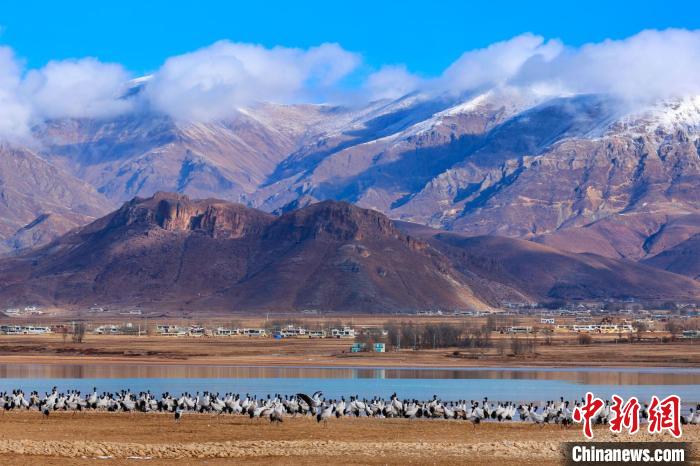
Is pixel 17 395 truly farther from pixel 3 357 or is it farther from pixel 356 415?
pixel 3 357

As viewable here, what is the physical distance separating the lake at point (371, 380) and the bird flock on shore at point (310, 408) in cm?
1623

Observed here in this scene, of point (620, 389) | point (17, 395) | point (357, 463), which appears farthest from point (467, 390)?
point (357, 463)

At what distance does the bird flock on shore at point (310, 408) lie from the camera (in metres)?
66.8

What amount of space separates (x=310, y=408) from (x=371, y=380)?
41.9 metres

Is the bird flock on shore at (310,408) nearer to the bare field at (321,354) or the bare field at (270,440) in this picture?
the bare field at (270,440)

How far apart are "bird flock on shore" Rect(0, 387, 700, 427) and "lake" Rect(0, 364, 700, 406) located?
53.3 feet

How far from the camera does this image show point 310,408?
69.8m

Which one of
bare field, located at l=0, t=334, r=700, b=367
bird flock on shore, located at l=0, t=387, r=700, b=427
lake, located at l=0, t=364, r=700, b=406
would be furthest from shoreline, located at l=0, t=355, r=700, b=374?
bird flock on shore, located at l=0, t=387, r=700, b=427

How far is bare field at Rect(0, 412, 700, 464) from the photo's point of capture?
165 feet

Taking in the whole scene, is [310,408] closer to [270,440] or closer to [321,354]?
[270,440]

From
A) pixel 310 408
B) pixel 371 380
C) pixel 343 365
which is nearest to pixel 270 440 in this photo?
pixel 310 408

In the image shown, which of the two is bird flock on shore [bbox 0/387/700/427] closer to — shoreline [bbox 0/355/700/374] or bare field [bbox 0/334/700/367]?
→ shoreline [bbox 0/355/700/374]

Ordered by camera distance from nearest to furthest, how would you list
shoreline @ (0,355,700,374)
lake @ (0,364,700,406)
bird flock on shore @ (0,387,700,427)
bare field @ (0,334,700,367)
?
1. bird flock on shore @ (0,387,700,427)
2. lake @ (0,364,700,406)
3. shoreline @ (0,355,700,374)
4. bare field @ (0,334,700,367)

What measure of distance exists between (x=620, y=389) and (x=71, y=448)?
178ft
